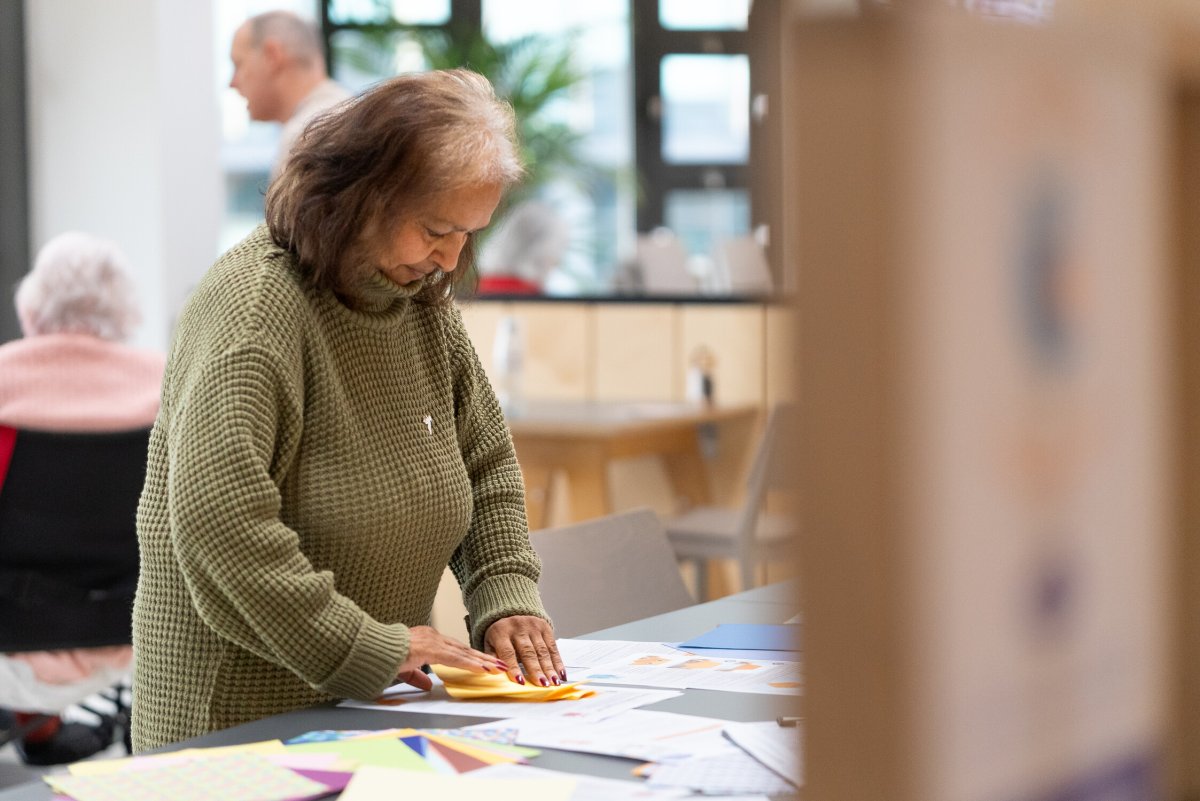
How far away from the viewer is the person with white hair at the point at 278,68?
3.40 metres

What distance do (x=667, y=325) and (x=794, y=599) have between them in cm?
441

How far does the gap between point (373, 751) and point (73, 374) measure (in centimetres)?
186

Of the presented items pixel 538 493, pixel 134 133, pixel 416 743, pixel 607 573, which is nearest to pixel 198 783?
pixel 416 743

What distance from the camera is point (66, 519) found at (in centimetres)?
275

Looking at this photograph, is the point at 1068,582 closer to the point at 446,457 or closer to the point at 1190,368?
the point at 1190,368

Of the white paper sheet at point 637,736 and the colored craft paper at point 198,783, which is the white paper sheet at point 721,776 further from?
the colored craft paper at point 198,783

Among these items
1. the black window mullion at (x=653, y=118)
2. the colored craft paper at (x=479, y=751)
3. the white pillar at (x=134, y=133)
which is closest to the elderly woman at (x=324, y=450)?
the colored craft paper at (x=479, y=751)

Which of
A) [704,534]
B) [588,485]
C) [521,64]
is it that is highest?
[521,64]

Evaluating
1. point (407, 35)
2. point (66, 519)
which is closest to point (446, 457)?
point (66, 519)

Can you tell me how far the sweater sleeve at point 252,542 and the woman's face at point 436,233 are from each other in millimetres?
185

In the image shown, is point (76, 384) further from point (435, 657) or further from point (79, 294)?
point (435, 657)

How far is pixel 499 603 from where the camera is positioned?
1581mm

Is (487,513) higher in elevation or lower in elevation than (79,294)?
lower

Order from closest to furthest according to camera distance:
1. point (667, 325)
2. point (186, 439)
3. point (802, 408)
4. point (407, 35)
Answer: point (802, 408) → point (186, 439) → point (667, 325) → point (407, 35)
